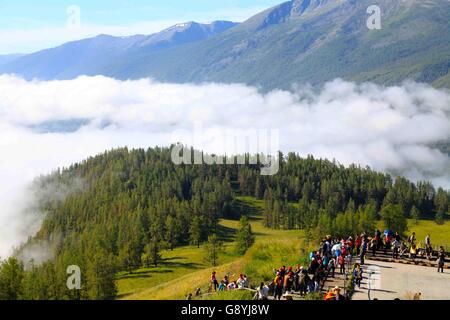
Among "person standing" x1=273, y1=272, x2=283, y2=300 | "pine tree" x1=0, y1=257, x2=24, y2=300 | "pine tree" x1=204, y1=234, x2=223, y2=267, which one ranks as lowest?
"pine tree" x1=204, y1=234, x2=223, y2=267

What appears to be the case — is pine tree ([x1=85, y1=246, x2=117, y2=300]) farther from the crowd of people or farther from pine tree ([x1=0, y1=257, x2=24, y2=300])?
the crowd of people

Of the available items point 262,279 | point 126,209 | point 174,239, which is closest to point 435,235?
point 174,239

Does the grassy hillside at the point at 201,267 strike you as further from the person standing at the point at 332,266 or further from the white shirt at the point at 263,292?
the person standing at the point at 332,266

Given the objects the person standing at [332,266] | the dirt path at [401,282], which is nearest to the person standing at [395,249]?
the dirt path at [401,282]

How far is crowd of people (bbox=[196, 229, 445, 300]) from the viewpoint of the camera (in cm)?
3622

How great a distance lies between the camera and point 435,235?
184 metres

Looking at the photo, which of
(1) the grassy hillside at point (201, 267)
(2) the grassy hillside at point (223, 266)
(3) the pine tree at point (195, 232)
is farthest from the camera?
(3) the pine tree at point (195, 232)

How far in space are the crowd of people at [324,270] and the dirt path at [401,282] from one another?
1170 millimetres

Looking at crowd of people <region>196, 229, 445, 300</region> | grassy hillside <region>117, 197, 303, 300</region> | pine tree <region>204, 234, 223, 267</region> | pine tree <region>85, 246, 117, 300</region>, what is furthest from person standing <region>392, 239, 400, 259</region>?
pine tree <region>204, 234, 223, 267</region>

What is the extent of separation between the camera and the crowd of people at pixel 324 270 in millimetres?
36219

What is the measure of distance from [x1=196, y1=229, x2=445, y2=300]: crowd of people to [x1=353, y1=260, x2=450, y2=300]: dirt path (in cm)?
117
